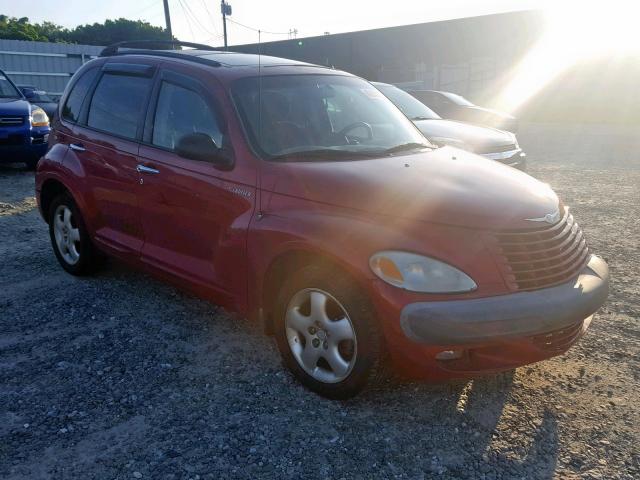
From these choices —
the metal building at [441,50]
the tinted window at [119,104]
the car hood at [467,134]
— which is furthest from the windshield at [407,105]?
the metal building at [441,50]

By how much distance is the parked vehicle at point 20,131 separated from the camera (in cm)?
944

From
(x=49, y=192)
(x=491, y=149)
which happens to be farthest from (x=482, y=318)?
(x=491, y=149)

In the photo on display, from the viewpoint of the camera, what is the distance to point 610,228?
21.7 feet

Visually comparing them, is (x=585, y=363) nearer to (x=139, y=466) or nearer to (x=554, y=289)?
(x=554, y=289)

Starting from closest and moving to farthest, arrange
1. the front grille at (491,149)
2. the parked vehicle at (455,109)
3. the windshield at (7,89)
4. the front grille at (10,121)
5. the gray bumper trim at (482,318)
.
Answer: the gray bumper trim at (482,318) → the front grille at (491,149) → the front grille at (10,121) → the windshield at (7,89) → the parked vehicle at (455,109)

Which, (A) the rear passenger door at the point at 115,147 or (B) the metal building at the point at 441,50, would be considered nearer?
(A) the rear passenger door at the point at 115,147

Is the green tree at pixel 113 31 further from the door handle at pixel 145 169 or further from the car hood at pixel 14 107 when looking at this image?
the door handle at pixel 145 169

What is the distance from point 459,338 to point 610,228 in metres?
4.87

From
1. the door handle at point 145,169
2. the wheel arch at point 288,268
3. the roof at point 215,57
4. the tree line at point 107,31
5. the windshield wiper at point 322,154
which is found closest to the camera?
the wheel arch at point 288,268

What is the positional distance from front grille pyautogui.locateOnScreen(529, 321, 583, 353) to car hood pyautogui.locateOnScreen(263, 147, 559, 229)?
561 millimetres

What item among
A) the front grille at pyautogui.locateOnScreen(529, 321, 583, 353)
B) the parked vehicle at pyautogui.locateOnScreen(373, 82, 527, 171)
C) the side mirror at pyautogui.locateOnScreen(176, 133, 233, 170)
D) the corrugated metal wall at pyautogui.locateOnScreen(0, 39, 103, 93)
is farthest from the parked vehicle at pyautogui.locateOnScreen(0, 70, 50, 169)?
the corrugated metal wall at pyautogui.locateOnScreen(0, 39, 103, 93)

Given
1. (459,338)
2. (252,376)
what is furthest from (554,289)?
(252,376)

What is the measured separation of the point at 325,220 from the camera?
2.95 metres

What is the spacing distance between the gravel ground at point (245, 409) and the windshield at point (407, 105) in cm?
489
